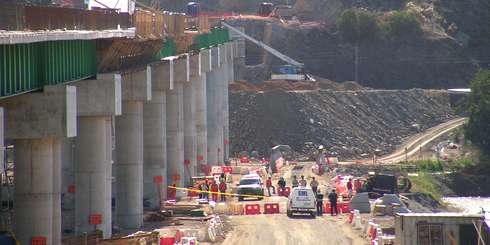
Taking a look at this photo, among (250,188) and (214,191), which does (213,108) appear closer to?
(250,188)

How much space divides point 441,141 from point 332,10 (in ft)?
132

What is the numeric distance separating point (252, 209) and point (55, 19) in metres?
23.5

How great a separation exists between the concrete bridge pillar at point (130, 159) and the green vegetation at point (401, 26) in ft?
298

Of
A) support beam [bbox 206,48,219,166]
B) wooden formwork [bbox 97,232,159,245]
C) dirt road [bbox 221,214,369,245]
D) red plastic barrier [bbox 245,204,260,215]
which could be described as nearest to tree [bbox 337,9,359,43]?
support beam [bbox 206,48,219,166]

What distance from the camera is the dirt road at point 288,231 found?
158 ft

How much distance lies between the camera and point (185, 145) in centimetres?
7712

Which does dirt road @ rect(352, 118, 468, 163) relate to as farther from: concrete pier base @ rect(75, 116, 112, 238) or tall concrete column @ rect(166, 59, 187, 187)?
concrete pier base @ rect(75, 116, 112, 238)

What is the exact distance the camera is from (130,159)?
176 feet

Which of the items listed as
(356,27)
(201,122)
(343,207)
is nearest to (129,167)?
(343,207)

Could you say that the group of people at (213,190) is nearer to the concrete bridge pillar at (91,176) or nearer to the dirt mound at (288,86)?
the concrete bridge pillar at (91,176)

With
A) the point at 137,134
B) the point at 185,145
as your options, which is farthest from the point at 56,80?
the point at 185,145

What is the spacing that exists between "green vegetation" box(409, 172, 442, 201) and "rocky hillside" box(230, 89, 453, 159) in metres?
11.4

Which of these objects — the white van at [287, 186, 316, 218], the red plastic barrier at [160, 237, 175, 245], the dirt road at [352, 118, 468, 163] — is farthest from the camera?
the dirt road at [352, 118, 468, 163]

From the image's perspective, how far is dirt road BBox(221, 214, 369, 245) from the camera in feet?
158
